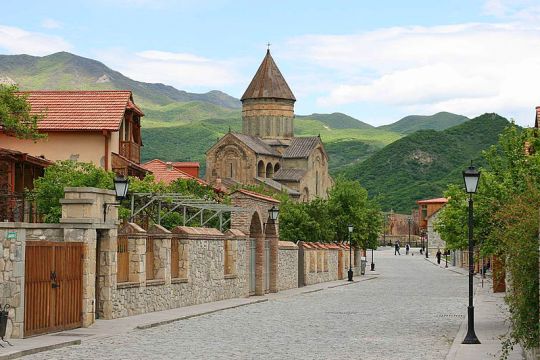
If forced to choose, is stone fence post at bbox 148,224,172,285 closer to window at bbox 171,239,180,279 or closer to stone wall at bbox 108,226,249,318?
stone wall at bbox 108,226,249,318

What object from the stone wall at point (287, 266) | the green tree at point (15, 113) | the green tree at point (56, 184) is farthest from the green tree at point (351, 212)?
the green tree at point (15, 113)

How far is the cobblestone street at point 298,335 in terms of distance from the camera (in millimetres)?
16969

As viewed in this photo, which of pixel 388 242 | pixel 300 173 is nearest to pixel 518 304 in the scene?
pixel 300 173

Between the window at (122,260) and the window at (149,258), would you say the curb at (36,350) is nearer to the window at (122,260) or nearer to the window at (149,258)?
the window at (122,260)

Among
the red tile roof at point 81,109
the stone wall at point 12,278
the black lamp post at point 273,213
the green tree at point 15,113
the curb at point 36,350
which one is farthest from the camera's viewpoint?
the red tile roof at point 81,109

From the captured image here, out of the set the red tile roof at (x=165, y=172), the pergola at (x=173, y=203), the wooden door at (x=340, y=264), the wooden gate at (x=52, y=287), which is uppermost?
the red tile roof at (x=165, y=172)

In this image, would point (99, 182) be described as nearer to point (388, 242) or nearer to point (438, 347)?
point (438, 347)

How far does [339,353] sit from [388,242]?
161 metres

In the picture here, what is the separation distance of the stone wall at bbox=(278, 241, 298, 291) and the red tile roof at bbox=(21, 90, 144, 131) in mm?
9020

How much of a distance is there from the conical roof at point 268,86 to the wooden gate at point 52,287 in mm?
94185

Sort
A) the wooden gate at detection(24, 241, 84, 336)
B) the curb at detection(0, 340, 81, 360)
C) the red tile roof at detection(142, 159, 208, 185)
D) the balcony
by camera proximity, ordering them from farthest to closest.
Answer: the red tile roof at detection(142, 159, 208, 185)
the balcony
the wooden gate at detection(24, 241, 84, 336)
the curb at detection(0, 340, 81, 360)

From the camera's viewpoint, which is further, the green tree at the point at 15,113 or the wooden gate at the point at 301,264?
the wooden gate at the point at 301,264

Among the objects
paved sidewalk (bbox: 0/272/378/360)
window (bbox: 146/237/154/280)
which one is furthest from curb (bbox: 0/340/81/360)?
window (bbox: 146/237/154/280)

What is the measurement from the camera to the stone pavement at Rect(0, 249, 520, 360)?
17031mm
